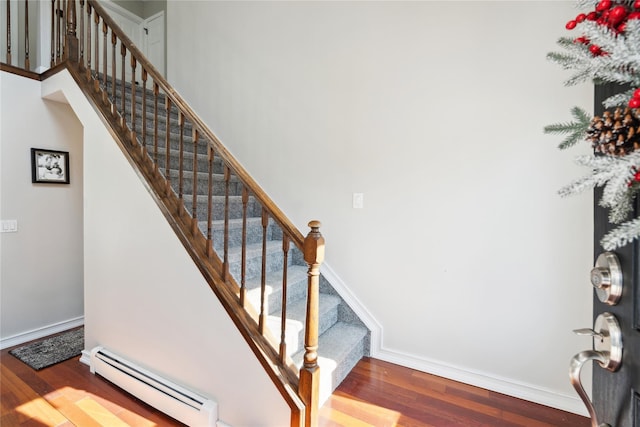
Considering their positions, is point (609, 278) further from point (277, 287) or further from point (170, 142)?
point (170, 142)

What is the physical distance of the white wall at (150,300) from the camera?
1.60 meters

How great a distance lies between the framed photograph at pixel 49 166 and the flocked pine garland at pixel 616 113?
3.57 metres

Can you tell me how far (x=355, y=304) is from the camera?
7.91ft

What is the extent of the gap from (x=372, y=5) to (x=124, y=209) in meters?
2.31

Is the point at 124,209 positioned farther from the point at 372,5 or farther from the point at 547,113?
the point at 547,113

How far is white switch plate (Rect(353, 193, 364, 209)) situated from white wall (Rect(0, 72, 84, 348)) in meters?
2.66

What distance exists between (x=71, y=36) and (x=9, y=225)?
1619 millimetres

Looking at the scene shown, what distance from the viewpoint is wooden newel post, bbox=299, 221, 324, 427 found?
141 cm

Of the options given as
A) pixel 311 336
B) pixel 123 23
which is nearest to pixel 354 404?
pixel 311 336

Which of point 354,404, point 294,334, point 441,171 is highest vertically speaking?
point 441,171

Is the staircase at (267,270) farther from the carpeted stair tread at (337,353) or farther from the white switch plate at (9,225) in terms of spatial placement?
the white switch plate at (9,225)

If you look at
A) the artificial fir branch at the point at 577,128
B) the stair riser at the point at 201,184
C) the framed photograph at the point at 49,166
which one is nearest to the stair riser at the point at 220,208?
the stair riser at the point at 201,184

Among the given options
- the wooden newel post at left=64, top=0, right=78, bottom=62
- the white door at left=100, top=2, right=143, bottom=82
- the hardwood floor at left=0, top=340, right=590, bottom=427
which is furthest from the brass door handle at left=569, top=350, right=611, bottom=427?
the white door at left=100, top=2, right=143, bottom=82

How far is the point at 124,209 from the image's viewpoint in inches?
79.9
